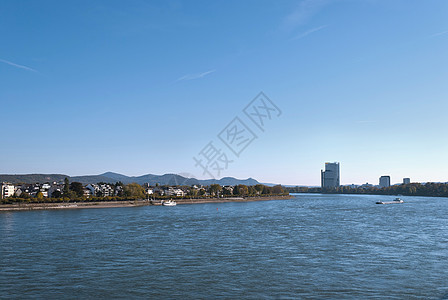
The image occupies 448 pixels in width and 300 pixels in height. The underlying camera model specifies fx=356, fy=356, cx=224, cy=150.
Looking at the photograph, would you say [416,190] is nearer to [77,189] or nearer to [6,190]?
[77,189]

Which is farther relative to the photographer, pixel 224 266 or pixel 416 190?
pixel 416 190

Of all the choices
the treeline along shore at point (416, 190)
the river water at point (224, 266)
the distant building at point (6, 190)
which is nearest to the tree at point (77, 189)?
the distant building at point (6, 190)


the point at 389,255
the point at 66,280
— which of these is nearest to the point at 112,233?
the point at 66,280

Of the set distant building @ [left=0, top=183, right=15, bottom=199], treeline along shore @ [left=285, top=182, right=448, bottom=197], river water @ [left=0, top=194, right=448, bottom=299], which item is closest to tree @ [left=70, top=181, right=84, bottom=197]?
distant building @ [left=0, top=183, right=15, bottom=199]

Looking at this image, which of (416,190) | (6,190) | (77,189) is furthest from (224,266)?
(416,190)

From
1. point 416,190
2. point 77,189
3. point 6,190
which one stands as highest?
point 416,190

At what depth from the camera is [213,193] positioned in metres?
90.0

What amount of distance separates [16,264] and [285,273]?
9259 millimetres

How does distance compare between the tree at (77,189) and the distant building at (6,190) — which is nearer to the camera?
the tree at (77,189)

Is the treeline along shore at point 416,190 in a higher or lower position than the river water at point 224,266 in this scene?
higher

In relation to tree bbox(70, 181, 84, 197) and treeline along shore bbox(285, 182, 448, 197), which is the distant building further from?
treeline along shore bbox(285, 182, 448, 197)

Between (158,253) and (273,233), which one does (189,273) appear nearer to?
(158,253)

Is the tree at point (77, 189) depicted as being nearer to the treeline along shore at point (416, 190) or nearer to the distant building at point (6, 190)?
the distant building at point (6, 190)

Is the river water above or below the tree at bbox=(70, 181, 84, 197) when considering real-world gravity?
below
